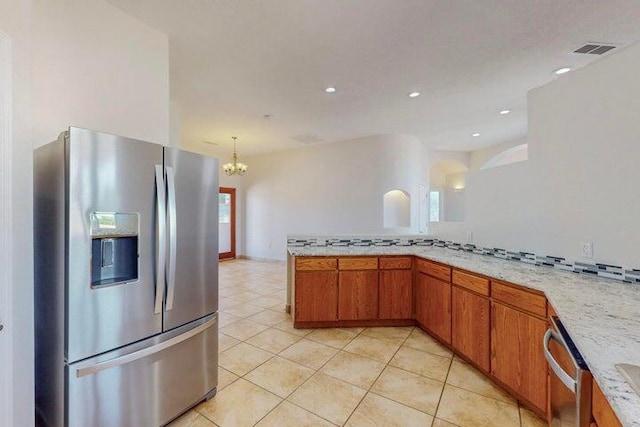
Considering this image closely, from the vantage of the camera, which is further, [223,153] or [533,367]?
[223,153]

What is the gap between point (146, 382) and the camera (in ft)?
5.25

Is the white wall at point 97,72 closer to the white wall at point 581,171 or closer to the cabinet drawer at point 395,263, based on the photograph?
the cabinet drawer at point 395,263

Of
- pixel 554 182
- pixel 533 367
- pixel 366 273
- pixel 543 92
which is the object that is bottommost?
pixel 533 367

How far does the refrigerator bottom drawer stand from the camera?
4.53 feet

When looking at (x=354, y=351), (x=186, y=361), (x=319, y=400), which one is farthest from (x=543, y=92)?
(x=186, y=361)

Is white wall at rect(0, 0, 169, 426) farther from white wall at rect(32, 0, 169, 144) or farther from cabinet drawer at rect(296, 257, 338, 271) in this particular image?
cabinet drawer at rect(296, 257, 338, 271)

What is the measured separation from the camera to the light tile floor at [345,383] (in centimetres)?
184

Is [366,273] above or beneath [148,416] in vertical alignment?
above

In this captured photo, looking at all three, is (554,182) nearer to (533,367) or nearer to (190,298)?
(533,367)

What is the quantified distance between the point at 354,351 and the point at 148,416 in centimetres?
176

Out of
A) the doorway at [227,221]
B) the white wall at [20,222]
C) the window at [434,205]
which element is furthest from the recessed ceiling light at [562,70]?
the doorway at [227,221]

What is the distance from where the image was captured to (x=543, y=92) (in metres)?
2.42

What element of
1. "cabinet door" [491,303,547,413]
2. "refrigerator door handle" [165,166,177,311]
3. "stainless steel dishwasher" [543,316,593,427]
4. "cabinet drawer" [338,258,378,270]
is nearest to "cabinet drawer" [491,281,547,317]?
"cabinet door" [491,303,547,413]

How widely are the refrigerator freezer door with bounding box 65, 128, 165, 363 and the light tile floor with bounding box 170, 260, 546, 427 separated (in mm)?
835
